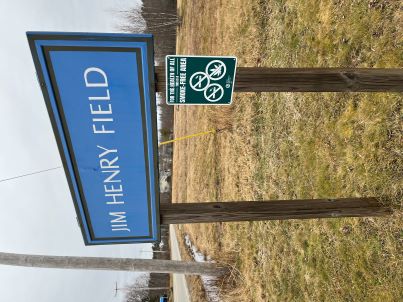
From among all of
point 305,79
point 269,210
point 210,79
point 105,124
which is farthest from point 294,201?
Answer: point 105,124

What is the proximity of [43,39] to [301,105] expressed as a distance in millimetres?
3660

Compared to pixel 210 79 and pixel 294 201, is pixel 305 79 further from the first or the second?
pixel 294 201

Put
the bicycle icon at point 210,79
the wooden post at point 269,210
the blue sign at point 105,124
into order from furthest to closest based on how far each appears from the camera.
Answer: the wooden post at point 269,210 < the bicycle icon at point 210,79 < the blue sign at point 105,124

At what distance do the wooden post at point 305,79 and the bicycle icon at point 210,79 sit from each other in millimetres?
114

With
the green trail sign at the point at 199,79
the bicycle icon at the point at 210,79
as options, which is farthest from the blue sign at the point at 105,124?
the bicycle icon at the point at 210,79

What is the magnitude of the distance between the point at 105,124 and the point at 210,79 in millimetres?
821

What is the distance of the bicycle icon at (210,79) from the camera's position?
2.50m

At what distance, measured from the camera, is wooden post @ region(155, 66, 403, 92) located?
255 cm

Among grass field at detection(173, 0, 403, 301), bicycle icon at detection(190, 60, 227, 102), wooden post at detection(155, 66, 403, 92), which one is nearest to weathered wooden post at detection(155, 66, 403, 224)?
wooden post at detection(155, 66, 403, 92)

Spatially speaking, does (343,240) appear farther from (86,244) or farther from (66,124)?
(66,124)

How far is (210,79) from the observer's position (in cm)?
254

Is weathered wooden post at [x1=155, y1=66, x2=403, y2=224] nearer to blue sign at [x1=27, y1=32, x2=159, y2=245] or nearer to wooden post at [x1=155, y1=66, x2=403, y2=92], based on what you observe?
wooden post at [x1=155, y1=66, x2=403, y2=92]

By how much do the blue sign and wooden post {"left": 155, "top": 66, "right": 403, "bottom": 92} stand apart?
0.22m

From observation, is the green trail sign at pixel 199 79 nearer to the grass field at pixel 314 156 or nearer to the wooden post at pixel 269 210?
the wooden post at pixel 269 210
